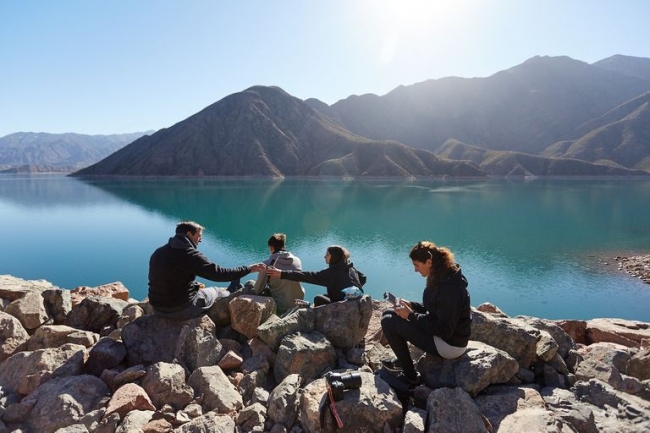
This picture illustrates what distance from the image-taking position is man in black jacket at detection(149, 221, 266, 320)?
650 centimetres

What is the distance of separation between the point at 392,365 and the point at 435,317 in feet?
3.84

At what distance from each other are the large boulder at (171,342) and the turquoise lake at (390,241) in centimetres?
1459

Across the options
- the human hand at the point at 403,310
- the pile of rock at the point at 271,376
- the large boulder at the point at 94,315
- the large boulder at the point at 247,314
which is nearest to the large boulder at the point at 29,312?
the pile of rock at the point at 271,376

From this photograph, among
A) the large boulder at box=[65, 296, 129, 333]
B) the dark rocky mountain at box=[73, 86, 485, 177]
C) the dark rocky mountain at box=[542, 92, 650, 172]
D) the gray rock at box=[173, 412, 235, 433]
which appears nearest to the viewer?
the gray rock at box=[173, 412, 235, 433]

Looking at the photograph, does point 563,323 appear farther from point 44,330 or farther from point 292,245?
point 292,245

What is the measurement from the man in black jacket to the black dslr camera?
8.98ft

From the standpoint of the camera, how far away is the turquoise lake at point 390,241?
22767 millimetres

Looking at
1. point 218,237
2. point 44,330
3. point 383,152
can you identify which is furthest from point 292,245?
point 383,152

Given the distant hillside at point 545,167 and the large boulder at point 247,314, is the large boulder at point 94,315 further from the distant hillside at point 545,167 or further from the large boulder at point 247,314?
the distant hillside at point 545,167

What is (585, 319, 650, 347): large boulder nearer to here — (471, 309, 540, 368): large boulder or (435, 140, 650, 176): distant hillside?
(471, 309, 540, 368): large boulder

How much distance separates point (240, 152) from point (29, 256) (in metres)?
132

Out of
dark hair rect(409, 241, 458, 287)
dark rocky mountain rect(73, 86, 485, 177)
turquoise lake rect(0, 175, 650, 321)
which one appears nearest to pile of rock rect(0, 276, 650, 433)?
dark hair rect(409, 241, 458, 287)

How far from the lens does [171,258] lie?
255 inches

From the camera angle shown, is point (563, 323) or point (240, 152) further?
point (240, 152)
